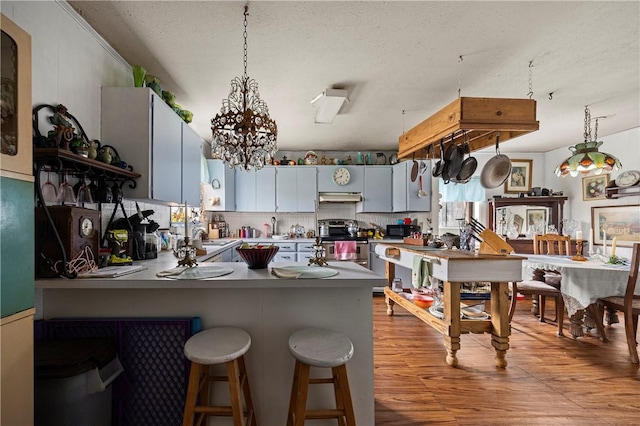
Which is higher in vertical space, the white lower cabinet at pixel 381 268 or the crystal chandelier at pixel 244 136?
the crystal chandelier at pixel 244 136

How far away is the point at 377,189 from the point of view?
5.14 m

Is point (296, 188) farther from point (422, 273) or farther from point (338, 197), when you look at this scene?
point (422, 273)

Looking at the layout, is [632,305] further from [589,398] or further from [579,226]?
[579,226]

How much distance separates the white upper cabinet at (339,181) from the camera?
5113 mm

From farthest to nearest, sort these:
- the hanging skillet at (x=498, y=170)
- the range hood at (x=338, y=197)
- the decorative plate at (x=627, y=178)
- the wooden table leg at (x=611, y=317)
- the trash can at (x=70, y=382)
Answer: the range hood at (x=338, y=197) → the decorative plate at (x=627, y=178) → the wooden table leg at (x=611, y=317) → the hanging skillet at (x=498, y=170) → the trash can at (x=70, y=382)

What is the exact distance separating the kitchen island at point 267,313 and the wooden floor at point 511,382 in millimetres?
514

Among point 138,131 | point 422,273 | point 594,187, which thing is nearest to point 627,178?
point 594,187

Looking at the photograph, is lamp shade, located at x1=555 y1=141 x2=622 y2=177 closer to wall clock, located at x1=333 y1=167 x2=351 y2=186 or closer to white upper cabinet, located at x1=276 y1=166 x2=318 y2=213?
wall clock, located at x1=333 y1=167 x2=351 y2=186

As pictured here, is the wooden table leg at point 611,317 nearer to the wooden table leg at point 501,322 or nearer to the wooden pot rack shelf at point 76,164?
the wooden table leg at point 501,322

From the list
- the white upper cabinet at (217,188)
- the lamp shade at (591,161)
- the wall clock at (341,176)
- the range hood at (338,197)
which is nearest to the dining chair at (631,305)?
the lamp shade at (591,161)

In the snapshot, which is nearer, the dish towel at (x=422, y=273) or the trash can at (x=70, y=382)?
the trash can at (x=70, y=382)

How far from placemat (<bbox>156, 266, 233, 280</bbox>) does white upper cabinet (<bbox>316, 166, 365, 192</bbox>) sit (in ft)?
11.5

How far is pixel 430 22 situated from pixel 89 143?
91.7 inches

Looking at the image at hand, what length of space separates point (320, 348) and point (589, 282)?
281cm
